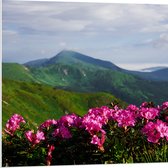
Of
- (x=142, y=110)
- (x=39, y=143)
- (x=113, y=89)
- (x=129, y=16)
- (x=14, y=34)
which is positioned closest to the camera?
(x=39, y=143)

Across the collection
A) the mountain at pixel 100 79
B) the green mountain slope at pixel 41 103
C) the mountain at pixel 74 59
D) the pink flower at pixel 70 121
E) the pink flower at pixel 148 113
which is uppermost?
the mountain at pixel 74 59

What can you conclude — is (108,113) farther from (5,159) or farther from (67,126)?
(5,159)

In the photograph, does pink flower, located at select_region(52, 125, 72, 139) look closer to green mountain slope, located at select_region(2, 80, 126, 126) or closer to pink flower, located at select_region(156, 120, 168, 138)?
pink flower, located at select_region(156, 120, 168, 138)

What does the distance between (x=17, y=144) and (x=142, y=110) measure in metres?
1.12

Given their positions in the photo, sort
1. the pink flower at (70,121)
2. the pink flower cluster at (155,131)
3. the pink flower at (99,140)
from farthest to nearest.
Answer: the pink flower at (70,121)
the pink flower cluster at (155,131)
the pink flower at (99,140)

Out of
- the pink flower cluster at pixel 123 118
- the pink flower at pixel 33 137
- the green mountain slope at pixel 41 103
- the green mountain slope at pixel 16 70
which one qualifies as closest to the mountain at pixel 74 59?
the green mountain slope at pixel 16 70

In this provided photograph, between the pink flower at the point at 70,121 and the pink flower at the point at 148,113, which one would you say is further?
the pink flower at the point at 148,113

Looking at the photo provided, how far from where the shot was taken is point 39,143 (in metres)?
3.84

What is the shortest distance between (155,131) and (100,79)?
237cm

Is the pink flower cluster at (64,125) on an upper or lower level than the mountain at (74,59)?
lower

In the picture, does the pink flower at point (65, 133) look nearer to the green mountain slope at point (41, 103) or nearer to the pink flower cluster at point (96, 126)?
the pink flower cluster at point (96, 126)

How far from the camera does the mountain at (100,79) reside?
5508 millimetres

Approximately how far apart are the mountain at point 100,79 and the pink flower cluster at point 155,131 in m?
1.54

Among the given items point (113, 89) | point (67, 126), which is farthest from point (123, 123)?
point (113, 89)
